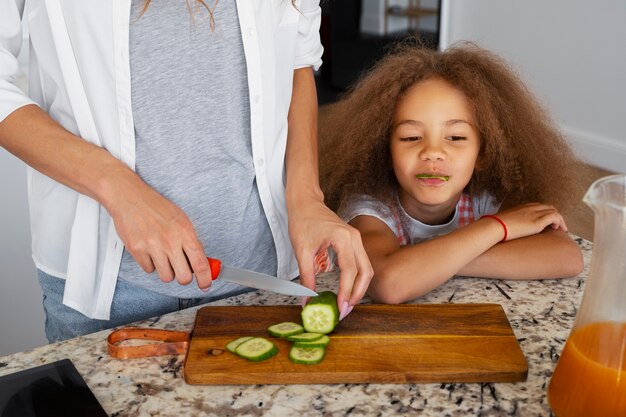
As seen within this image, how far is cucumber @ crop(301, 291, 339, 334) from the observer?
3.57ft

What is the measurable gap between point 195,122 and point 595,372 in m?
0.73

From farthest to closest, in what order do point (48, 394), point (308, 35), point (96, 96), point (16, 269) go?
point (16, 269)
point (308, 35)
point (96, 96)
point (48, 394)

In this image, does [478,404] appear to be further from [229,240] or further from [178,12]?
[178,12]

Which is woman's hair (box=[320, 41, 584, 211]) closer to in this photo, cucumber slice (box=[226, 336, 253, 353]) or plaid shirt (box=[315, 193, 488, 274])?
plaid shirt (box=[315, 193, 488, 274])

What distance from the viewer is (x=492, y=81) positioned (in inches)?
64.1

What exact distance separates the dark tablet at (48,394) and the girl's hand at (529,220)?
0.85 metres

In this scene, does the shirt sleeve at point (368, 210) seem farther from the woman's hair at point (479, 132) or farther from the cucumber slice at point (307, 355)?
the cucumber slice at point (307, 355)

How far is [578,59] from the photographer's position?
14.8 ft

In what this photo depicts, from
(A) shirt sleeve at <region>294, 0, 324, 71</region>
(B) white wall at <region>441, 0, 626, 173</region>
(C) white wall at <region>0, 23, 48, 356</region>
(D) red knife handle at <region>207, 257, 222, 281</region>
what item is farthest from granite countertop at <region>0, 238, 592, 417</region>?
(B) white wall at <region>441, 0, 626, 173</region>

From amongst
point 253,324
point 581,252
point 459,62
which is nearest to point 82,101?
point 253,324

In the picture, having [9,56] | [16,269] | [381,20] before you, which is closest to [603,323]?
[9,56]

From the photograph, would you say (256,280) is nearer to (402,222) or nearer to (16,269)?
(402,222)

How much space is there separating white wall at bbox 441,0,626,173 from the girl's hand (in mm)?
2803

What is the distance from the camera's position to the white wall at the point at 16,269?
2.08 metres
